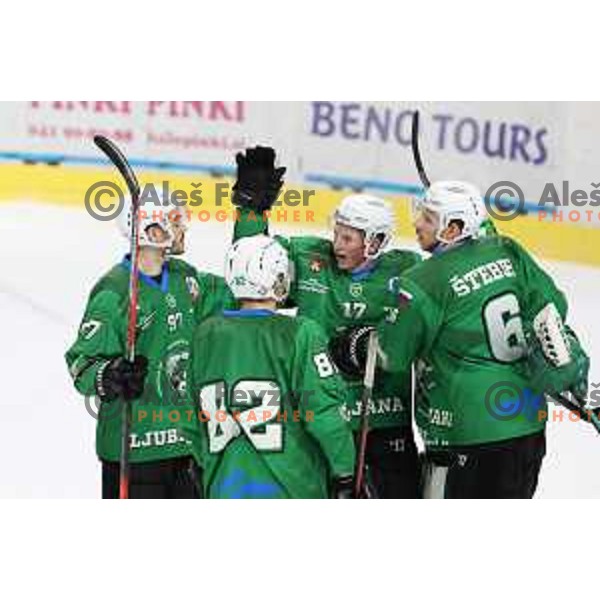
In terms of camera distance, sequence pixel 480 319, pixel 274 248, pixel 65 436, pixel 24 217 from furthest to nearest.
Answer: pixel 24 217 → pixel 65 436 → pixel 480 319 → pixel 274 248

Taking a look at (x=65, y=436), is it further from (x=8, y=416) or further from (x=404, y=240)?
(x=404, y=240)

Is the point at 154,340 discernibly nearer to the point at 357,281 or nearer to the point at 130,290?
the point at 130,290

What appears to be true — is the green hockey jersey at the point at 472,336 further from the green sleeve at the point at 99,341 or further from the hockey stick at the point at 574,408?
the green sleeve at the point at 99,341

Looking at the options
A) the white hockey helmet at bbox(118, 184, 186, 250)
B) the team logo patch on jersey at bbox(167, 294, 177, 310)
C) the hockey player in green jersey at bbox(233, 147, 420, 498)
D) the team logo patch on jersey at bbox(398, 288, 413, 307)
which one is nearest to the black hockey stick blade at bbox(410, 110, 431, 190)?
the hockey player in green jersey at bbox(233, 147, 420, 498)

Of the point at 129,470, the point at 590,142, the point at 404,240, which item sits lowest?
the point at 129,470

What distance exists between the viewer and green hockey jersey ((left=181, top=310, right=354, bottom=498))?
3744 millimetres

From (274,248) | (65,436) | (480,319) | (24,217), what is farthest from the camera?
(24,217)

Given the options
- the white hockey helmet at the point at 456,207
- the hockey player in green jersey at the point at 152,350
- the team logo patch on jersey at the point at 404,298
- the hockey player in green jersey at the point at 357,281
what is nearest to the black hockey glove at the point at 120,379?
the hockey player in green jersey at the point at 152,350

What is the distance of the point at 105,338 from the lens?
420 cm

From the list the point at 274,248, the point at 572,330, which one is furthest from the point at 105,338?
the point at 572,330

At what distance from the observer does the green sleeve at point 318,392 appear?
3744mm

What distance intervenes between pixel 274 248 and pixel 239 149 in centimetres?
80

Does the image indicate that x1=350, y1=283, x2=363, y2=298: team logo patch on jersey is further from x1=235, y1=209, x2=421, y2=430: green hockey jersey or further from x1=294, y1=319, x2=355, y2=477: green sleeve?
x1=294, y1=319, x2=355, y2=477: green sleeve

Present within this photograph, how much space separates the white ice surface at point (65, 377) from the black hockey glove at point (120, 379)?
0.90 ft
